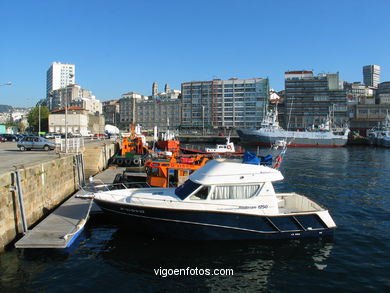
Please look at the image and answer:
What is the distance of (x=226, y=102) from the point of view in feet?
456

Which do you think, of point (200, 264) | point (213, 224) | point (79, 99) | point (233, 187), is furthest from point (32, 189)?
point (79, 99)

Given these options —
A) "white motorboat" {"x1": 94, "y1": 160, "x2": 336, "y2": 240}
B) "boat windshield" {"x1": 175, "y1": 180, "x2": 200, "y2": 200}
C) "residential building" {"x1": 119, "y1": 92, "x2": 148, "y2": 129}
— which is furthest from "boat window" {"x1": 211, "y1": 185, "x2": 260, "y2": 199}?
"residential building" {"x1": 119, "y1": 92, "x2": 148, "y2": 129}

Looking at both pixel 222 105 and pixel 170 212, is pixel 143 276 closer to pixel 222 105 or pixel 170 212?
pixel 170 212

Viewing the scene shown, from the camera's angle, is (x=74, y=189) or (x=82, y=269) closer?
(x=82, y=269)

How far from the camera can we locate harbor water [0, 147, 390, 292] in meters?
9.78

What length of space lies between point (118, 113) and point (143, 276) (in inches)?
6615

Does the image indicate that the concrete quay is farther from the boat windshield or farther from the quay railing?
the boat windshield

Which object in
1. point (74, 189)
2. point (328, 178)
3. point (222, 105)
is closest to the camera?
point (74, 189)

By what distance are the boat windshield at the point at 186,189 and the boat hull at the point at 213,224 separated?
2.52 ft

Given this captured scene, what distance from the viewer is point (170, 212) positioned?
40.4 feet

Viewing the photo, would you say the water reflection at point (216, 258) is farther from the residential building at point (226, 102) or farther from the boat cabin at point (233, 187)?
the residential building at point (226, 102)

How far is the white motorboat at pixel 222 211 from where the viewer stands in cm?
1233

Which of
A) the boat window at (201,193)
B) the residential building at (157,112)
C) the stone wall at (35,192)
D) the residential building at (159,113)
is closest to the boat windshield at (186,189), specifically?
the boat window at (201,193)

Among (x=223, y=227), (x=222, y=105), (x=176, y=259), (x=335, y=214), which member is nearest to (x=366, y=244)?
(x=335, y=214)
